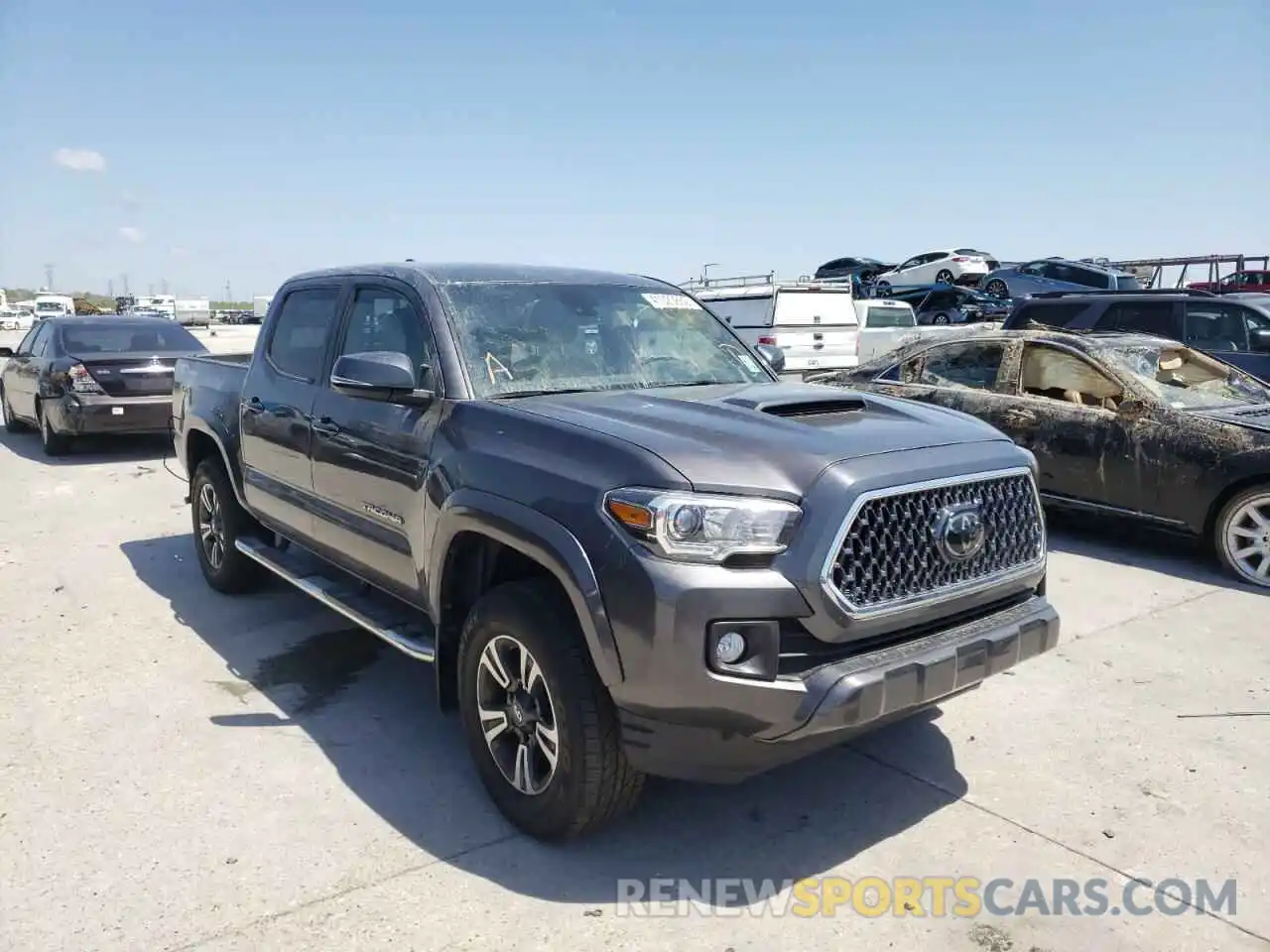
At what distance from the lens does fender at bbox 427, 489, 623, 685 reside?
9.13 feet

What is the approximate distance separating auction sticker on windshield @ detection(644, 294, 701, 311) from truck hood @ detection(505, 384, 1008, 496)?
70cm

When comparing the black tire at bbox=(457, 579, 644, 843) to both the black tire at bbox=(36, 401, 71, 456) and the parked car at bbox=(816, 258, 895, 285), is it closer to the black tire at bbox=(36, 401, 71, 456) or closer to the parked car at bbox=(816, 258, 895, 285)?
the black tire at bbox=(36, 401, 71, 456)

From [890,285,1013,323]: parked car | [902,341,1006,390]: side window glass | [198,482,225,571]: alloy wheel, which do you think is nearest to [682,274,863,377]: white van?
[902,341,1006,390]: side window glass

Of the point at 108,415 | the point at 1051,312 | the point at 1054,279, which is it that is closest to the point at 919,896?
the point at 1051,312

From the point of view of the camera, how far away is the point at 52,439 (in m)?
11.3

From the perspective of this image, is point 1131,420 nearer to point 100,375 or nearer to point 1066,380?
point 1066,380

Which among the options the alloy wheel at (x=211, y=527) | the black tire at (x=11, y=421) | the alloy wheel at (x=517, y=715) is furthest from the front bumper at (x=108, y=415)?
the alloy wheel at (x=517, y=715)

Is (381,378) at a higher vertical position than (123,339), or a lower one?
higher

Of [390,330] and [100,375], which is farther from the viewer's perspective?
[100,375]

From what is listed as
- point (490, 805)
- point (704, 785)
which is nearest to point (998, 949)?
point (704, 785)

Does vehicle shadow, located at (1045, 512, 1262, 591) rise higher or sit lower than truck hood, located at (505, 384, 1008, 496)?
lower

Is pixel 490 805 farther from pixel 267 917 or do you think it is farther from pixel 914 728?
pixel 914 728

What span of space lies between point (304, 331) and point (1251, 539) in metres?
5.92

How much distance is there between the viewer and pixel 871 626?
Result: 2.82m
